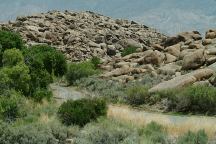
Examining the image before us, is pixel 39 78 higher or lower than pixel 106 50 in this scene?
lower

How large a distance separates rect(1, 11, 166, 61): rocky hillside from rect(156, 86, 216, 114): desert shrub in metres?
44.3

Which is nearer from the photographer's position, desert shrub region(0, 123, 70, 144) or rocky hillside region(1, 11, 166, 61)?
desert shrub region(0, 123, 70, 144)

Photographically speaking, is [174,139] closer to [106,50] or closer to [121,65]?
[121,65]

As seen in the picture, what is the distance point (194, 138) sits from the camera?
24.9m

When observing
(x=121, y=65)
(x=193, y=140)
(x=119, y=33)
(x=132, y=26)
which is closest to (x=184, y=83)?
(x=121, y=65)

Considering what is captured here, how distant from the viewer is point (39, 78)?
143 ft

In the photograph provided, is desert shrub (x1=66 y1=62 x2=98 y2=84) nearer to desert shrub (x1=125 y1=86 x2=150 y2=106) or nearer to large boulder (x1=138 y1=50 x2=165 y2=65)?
large boulder (x1=138 y1=50 x2=165 y2=65)

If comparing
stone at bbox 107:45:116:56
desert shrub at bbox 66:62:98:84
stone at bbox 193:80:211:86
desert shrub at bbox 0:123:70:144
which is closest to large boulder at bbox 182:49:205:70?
stone at bbox 193:80:211:86

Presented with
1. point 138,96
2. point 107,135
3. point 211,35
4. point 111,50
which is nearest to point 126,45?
point 111,50

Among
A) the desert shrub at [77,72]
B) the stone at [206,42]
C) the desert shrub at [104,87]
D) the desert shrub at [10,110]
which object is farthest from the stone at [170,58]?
the desert shrub at [10,110]

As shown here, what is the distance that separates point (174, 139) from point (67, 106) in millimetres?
7004

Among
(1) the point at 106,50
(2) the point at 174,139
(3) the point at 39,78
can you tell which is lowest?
(2) the point at 174,139

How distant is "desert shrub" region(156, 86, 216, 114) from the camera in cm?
3941

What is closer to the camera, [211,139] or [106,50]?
[211,139]
